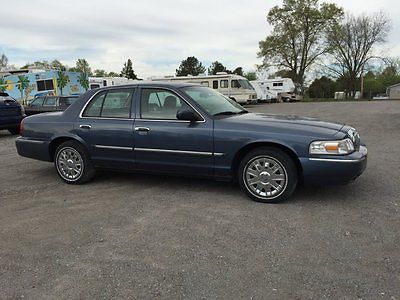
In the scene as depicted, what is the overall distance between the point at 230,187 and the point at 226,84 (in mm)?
24427

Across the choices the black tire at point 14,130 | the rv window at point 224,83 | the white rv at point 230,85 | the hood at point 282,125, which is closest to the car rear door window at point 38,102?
the black tire at point 14,130

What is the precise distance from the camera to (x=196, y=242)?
3.66 m

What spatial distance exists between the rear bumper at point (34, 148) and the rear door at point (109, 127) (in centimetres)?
73

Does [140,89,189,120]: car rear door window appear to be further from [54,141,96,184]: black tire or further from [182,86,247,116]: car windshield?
[54,141,96,184]: black tire

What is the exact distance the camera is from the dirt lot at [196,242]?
290 cm

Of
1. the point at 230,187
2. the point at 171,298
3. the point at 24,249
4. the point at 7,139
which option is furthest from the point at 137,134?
the point at 7,139

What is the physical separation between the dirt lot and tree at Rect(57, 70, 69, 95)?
17.3 meters

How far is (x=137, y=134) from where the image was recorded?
208 inches

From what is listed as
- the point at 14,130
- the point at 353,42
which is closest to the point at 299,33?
the point at 353,42

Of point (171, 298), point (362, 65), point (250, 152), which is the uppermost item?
point (362, 65)

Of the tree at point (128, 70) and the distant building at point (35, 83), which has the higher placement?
the tree at point (128, 70)

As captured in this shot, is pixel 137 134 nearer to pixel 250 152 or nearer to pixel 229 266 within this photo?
pixel 250 152

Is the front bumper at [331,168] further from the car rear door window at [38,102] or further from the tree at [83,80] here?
the tree at [83,80]

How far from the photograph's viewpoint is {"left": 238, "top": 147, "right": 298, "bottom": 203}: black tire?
460cm
